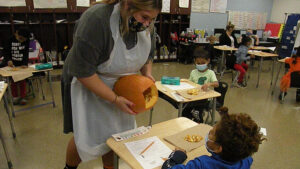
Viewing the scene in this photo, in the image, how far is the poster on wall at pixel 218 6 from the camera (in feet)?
24.5

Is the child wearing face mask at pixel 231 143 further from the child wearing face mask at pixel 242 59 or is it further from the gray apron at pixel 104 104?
the child wearing face mask at pixel 242 59

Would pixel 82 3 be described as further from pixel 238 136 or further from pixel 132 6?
pixel 238 136

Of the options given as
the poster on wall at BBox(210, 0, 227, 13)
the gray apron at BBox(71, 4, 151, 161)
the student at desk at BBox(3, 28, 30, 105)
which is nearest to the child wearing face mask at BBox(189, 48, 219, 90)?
the gray apron at BBox(71, 4, 151, 161)

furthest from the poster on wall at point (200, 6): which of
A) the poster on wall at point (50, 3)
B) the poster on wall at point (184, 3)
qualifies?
the poster on wall at point (50, 3)

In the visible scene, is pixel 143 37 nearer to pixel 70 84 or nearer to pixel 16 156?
pixel 70 84

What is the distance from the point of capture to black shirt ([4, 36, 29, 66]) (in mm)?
3422

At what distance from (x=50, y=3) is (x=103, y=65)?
5.24 m

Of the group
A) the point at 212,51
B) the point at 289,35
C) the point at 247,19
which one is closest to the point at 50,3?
the point at 212,51

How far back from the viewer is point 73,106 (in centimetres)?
112

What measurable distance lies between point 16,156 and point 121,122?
5.41 ft

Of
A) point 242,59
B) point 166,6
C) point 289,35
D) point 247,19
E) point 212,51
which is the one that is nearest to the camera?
point 242,59

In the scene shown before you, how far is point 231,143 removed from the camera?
0.85 metres

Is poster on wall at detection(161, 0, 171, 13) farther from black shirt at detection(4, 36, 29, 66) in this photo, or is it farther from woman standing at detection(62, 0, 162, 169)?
woman standing at detection(62, 0, 162, 169)

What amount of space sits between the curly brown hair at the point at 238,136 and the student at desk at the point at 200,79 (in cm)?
157
